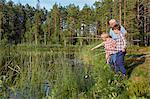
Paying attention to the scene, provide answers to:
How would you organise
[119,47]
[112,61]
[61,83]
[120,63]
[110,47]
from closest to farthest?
[61,83] → [120,63] → [119,47] → [112,61] → [110,47]

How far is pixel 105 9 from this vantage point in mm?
68188

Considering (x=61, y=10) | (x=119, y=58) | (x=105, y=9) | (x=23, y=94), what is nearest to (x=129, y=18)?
(x=105, y=9)

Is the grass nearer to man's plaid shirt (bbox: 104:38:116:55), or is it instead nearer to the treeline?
man's plaid shirt (bbox: 104:38:116:55)

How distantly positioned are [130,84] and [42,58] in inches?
78.4

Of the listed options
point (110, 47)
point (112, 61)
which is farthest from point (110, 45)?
point (112, 61)

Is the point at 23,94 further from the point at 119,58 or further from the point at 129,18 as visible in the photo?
the point at 129,18

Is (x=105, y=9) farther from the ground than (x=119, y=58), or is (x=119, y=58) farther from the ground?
(x=105, y=9)

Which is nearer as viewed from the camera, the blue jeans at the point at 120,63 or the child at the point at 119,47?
the blue jeans at the point at 120,63

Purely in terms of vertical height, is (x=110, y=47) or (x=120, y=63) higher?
(x=110, y=47)

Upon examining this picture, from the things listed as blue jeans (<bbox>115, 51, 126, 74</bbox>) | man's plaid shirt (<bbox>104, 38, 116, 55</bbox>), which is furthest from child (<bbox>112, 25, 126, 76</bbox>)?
man's plaid shirt (<bbox>104, 38, 116, 55</bbox>)

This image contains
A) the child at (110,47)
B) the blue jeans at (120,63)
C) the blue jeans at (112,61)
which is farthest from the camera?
the child at (110,47)

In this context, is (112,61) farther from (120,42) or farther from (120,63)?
(120,42)

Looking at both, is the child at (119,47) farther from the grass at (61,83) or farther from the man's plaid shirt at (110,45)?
the grass at (61,83)

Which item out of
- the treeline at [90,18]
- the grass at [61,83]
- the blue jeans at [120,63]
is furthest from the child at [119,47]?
the treeline at [90,18]
